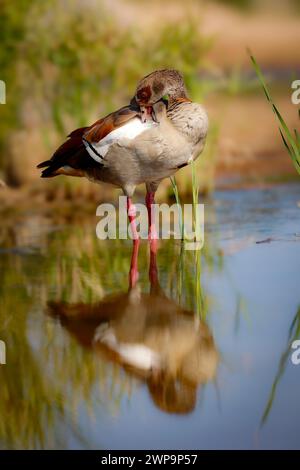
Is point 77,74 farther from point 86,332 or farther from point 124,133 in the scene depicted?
point 86,332

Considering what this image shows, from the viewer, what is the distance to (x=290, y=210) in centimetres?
685

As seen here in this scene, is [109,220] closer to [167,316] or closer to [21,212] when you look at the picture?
[21,212]

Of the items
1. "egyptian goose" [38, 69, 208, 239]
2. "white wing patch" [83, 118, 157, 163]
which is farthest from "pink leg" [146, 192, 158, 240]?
"white wing patch" [83, 118, 157, 163]

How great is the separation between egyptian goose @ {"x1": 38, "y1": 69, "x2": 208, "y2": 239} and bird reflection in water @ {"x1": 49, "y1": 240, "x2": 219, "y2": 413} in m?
0.80

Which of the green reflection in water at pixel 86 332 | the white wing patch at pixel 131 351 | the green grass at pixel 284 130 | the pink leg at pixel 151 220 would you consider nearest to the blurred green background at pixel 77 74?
the pink leg at pixel 151 220

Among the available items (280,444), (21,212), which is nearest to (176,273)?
(280,444)

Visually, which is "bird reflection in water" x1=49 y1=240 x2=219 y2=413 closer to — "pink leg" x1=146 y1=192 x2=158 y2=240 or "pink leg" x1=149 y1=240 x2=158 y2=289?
"pink leg" x1=149 y1=240 x2=158 y2=289

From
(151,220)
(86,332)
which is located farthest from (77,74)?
(86,332)

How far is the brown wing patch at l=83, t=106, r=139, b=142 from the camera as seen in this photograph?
527cm

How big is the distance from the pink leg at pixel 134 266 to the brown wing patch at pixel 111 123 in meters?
0.65

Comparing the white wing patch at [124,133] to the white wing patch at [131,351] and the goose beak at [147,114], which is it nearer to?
the goose beak at [147,114]

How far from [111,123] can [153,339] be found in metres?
1.89

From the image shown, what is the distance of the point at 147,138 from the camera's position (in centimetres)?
516
